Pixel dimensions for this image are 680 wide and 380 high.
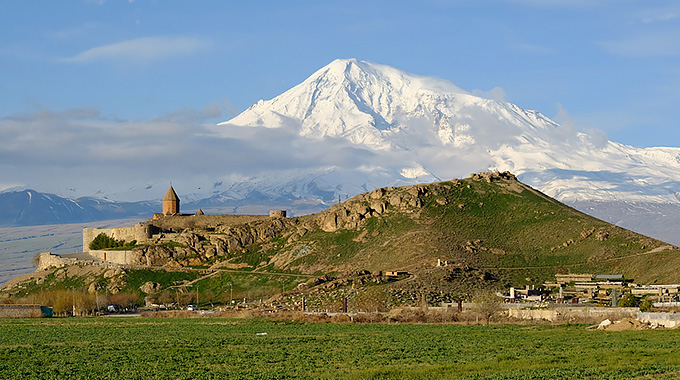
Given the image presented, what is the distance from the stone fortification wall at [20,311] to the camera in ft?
345

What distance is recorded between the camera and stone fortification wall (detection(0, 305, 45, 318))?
345ft

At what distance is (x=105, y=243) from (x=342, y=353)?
10466cm

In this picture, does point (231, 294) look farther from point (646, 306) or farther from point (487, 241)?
point (646, 306)

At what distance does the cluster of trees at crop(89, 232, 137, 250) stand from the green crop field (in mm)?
70668

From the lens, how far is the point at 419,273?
11050 cm

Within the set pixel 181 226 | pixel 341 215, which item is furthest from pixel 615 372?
pixel 181 226

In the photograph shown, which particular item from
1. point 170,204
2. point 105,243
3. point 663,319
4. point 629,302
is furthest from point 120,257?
point 663,319

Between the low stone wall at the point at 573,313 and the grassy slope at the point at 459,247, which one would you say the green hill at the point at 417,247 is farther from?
the low stone wall at the point at 573,313

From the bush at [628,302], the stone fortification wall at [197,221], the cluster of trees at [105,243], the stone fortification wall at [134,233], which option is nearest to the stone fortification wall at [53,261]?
the cluster of trees at [105,243]

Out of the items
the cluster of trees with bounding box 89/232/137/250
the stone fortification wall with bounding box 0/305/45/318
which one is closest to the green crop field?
the stone fortification wall with bounding box 0/305/45/318

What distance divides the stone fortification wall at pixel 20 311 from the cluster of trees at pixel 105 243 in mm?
39208

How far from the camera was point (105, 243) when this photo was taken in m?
152

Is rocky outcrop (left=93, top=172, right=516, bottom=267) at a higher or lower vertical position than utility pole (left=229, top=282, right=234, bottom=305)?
higher

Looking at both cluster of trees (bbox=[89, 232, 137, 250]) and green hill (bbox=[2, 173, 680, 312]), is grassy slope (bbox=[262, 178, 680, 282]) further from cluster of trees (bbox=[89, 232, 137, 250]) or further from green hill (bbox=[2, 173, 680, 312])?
cluster of trees (bbox=[89, 232, 137, 250])
